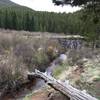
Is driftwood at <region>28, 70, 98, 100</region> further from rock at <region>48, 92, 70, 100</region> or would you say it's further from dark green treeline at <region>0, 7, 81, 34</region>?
dark green treeline at <region>0, 7, 81, 34</region>

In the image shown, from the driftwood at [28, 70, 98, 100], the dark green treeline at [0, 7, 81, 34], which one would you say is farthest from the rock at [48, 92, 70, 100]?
the dark green treeline at [0, 7, 81, 34]

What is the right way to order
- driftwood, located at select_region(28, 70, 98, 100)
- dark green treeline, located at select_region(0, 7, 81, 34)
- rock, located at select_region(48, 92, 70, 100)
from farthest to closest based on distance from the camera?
dark green treeline, located at select_region(0, 7, 81, 34) → rock, located at select_region(48, 92, 70, 100) → driftwood, located at select_region(28, 70, 98, 100)

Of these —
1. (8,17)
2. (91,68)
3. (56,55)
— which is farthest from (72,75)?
(8,17)

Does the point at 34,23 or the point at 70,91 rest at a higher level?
the point at 34,23

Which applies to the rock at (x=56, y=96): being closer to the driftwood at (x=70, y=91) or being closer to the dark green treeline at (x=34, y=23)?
the driftwood at (x=70, y=91)

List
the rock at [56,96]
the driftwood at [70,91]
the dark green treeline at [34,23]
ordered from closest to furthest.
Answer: the driftwood at [70,91], the rock at [56,96], the dark green treeline at [34,23]

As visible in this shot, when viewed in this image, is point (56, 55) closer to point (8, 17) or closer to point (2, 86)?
point (2, 86)

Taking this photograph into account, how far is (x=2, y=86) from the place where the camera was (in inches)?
649

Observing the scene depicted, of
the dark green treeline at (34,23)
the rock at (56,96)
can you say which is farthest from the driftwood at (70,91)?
the dark green treeline at (34,23)

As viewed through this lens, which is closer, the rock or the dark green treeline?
the rock

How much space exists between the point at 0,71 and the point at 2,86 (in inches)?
33.3

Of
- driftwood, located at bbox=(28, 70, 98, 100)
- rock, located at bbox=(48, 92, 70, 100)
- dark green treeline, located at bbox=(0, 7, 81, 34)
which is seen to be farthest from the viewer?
dark green treeline, located at bbox=(0, 7, 81, 34)

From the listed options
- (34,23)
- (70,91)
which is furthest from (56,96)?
(34,23)

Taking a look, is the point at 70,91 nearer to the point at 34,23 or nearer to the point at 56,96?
the point at 56,96
